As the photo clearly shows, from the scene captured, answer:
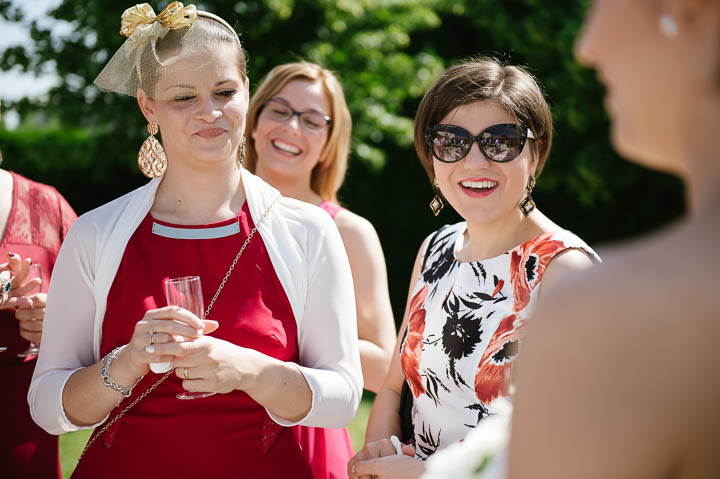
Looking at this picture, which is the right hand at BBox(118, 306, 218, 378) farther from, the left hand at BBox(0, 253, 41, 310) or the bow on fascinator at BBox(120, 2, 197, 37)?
the bow on fascinator at BBox(120, 2, 197, 37)

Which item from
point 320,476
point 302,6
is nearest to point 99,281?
point 320,476

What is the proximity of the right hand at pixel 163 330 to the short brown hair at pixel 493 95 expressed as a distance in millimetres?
1425

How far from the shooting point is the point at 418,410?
9.30 ft

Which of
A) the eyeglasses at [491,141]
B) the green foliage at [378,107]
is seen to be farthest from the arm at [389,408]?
the green foliage at [378,107]

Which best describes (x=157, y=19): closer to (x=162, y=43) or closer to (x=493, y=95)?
(x=162, y=43)

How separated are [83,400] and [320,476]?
1.24 m

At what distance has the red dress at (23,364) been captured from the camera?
10.2ft

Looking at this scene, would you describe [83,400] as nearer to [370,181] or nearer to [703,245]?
[703,245]

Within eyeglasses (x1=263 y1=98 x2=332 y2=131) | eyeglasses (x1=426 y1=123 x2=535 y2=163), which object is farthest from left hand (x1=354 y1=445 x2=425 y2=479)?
eyeglasses (x1=263 y1=98 x2=332 y2=131)

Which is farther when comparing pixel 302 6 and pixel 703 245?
pixel 302 6

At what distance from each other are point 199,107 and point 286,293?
0.80 meters

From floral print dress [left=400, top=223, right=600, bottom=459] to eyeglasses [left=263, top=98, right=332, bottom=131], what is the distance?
167 centimetres

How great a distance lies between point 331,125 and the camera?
4.39m

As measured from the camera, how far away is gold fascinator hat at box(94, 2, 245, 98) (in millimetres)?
2668
